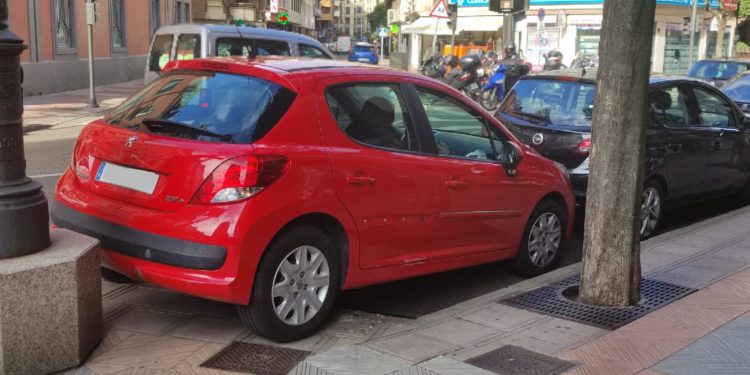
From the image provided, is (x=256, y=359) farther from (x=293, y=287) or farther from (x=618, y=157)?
(x=618, y=157)

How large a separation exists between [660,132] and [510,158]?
8.35 feet

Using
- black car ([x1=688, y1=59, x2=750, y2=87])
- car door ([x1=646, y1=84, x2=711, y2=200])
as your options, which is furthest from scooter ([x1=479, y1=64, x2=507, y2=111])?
car door ([x1=646, y1=84, x2=711, y2=200])

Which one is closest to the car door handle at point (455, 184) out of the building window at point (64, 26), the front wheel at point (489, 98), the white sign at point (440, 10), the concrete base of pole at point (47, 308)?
the concrete base of pole at point (47, 308)

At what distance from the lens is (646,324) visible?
4598 millimetres

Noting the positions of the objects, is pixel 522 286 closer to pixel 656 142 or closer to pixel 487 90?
pixel 656 142

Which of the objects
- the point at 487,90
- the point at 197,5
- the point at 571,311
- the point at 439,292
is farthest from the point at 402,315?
the point at 197,5

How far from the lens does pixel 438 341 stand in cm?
429

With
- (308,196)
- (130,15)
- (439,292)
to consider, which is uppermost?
(130,15)

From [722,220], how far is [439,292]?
3.85 metres

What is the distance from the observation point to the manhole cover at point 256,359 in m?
3.87

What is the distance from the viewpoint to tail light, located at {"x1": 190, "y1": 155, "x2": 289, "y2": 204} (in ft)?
13.1

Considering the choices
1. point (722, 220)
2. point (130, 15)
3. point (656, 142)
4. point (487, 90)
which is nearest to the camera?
point (656, 142)

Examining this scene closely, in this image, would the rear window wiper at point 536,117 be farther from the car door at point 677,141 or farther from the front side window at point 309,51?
the front side window at point 309,51

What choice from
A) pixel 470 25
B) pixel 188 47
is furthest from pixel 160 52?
pixel 470 25
